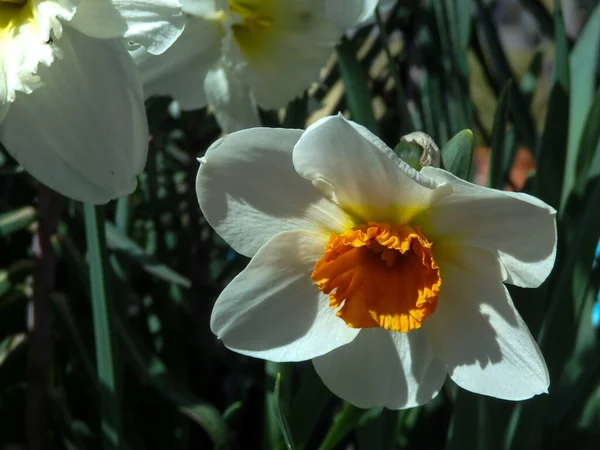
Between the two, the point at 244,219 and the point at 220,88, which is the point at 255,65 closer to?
the point at 220,88

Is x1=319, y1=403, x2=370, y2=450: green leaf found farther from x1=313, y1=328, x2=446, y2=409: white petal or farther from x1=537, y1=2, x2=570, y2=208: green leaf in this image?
x1=537, y1=2, x2=570, y2=208: green leaf

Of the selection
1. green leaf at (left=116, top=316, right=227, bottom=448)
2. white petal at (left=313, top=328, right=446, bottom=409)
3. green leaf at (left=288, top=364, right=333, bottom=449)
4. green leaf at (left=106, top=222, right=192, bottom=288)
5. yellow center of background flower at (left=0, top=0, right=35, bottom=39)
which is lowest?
green leaf at (left=116, top=316, right=227, bottom=448)

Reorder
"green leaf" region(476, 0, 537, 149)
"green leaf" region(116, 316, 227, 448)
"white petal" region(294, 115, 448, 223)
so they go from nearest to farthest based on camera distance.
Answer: "white petal" region(294, 115, 448, 223)
"green leaf" region(116, 316, 227, 448)
"green leaf" region(476, 0, 537, 149)

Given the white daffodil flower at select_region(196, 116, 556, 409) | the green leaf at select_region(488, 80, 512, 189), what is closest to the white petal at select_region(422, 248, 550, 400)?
the white daffodil flower at select_region(196, 116, 556, 409)

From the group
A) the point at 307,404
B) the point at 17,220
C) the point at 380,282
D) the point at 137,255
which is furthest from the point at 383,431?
the point at 17,220

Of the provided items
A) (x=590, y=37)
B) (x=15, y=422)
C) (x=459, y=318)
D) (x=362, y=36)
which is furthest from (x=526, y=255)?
(x=15, y=422)
